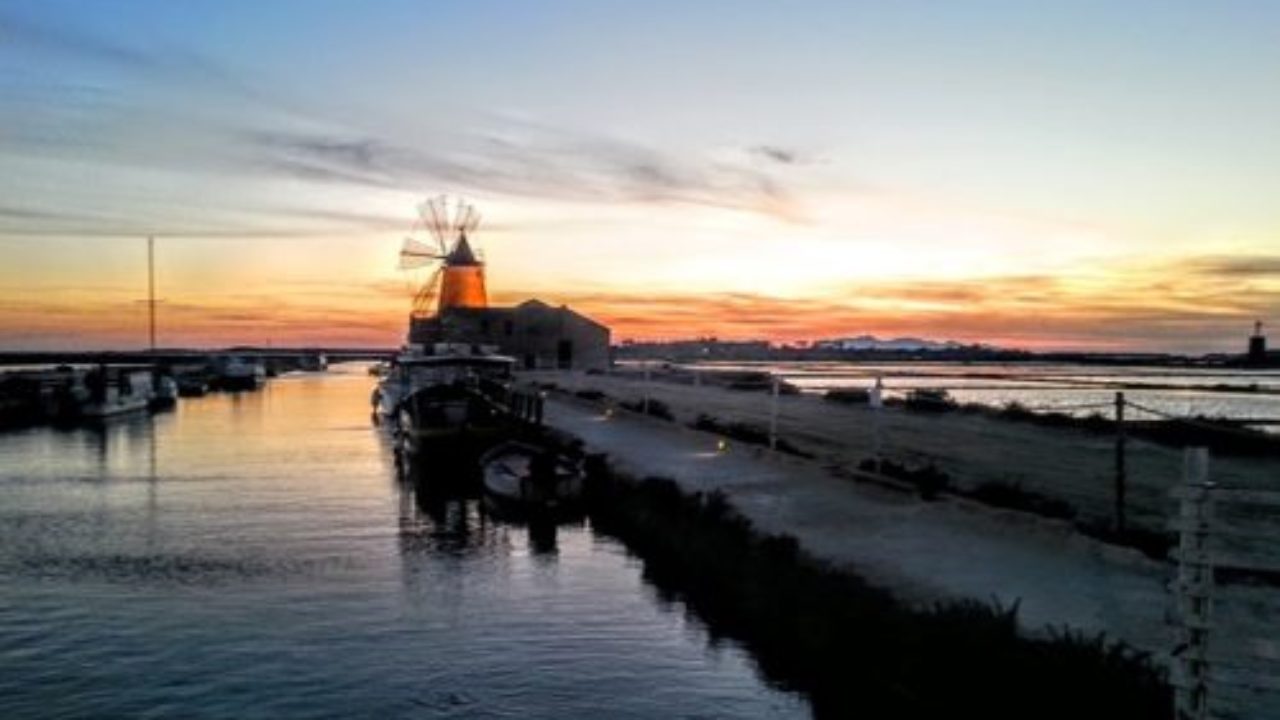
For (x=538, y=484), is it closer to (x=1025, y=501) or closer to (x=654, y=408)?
(x=1025, y=501)

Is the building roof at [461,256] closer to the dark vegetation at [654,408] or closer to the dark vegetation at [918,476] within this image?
the dark vegetation at [654,408]

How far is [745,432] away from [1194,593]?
25.1m

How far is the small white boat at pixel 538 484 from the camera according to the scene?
26.8 metres

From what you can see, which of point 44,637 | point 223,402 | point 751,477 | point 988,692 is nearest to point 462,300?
point 223,402

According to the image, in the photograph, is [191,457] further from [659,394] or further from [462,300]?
[462,300]

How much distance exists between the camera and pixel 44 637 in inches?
602

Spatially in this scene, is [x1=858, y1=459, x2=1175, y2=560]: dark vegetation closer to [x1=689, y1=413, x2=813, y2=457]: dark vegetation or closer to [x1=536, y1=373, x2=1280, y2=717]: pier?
[x1=536, y1=373, x2=1280, y2=717]: pier

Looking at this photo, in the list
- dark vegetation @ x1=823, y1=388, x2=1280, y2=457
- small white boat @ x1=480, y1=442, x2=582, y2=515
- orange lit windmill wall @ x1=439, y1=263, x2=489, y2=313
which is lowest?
small white boat @ x1=480, y1=442, x2=582, y2=515

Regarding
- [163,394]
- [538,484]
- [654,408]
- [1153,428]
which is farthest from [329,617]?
[163,394]

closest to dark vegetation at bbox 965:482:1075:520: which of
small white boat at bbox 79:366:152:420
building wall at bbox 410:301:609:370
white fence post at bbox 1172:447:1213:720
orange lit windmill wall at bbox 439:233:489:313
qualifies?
white fence post at bbox 1172:447:1213:720

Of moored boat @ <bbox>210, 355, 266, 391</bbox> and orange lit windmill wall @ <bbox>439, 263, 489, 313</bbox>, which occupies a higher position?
orange lit windmill wall @ <bbox>439, 263, 489, 313</bbox>

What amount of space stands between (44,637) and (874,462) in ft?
44.7

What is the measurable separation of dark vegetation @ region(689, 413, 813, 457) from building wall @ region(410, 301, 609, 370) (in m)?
60.8

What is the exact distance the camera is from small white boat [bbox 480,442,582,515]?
2680 centimetres
